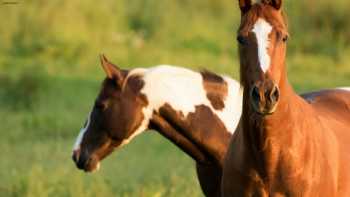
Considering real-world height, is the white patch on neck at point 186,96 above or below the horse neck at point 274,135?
below

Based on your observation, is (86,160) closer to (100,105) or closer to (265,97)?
(100,105)

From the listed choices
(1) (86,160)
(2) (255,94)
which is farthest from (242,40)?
(1) (86,160)

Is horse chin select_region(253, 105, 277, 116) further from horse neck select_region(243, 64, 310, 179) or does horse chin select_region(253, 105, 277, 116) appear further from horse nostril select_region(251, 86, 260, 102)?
horse neck select_region(243, 64, 310, 179)

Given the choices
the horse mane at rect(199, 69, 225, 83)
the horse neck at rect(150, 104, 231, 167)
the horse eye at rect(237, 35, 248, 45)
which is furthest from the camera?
the horse mane at rect(199, 69, 225, 83)

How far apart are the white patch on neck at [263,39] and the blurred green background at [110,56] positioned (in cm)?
453

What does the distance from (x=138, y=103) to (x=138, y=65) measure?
1046 centimetres

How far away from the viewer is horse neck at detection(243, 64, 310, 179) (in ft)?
22.1

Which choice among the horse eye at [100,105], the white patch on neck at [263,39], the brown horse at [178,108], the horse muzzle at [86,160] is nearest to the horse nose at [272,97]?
the white patch on neck at [263,39]

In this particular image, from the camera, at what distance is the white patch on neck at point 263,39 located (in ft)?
21.1

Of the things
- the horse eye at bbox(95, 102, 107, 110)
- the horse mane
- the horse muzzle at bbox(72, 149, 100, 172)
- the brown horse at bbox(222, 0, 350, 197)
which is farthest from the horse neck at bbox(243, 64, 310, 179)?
the horse muzzle at bbox(72, 149, 100, 172)

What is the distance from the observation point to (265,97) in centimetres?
625

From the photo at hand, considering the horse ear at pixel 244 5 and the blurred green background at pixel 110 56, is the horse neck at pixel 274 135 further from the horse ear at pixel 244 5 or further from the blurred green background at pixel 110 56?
the blurred green background at pixel 110 56

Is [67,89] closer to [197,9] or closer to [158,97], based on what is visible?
[197,9]

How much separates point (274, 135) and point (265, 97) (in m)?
0.56
